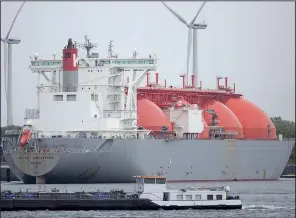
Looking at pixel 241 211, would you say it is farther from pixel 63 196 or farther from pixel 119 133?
pixel 119 133

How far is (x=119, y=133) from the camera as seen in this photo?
129 meters

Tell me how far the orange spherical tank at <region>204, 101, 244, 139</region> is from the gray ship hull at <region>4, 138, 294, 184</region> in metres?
3.02

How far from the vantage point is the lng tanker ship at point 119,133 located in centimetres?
12444

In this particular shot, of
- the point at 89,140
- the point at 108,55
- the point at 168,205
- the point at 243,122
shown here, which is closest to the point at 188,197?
the point at 168,205

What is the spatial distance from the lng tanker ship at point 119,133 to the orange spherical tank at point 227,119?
101 millimetres

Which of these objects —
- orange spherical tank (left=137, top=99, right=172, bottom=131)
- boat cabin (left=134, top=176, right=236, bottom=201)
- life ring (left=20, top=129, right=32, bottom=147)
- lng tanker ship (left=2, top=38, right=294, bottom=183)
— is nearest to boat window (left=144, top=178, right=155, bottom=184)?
boat cabin (left=134, top=176, right=236, bottom=201)

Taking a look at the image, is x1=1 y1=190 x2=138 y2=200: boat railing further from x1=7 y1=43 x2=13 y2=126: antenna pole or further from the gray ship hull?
x1=7 y1=43 x2=13 y2=126: antenna pole

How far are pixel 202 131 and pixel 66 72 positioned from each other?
16.4 m

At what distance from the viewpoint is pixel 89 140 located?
409 feet

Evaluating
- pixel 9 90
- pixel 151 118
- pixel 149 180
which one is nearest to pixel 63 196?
pixel 149 180

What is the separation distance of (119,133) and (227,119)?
59.8 feet

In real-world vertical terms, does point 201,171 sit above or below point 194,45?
below

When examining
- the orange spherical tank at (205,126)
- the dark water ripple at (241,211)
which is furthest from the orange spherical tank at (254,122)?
the dark water ripple at (241,211)

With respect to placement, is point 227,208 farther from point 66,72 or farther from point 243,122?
point 243,122
